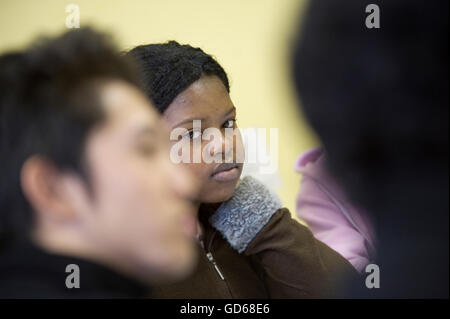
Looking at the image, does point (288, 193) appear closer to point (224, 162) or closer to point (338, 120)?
point (224, 162)

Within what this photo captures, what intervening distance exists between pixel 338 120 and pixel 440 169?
0.10 meters

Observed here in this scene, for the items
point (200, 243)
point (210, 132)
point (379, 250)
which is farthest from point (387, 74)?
point (200, 243)

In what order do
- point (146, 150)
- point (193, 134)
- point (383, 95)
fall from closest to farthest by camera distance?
point (383, 95) < point (146, 150) < point (193, 134)

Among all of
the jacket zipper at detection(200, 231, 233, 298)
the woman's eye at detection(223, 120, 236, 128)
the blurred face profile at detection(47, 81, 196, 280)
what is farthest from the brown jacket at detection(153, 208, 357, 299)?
the blurred face profile at detection(47, 81, 196, 280)

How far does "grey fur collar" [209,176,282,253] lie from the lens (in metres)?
0.86

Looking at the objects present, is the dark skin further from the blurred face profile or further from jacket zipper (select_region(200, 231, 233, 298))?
the blurred face profile

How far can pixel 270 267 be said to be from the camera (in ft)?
2.81

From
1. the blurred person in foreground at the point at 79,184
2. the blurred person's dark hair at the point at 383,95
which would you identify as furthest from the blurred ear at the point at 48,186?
the blurred person's dark hair at the point at 383,95

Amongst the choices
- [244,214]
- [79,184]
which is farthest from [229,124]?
[79,184]

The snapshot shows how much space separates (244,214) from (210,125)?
0.16m

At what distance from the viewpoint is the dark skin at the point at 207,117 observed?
81cm

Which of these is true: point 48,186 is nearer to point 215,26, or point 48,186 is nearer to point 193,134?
point 193,134

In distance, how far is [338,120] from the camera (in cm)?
42
